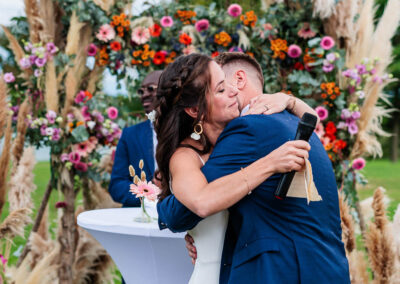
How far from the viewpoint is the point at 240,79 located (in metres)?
2.14

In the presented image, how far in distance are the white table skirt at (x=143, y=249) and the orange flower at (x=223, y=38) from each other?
2249 millimetres

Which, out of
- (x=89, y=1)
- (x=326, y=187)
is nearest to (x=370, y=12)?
(x=89, y=1)

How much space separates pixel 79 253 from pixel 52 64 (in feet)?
5.56

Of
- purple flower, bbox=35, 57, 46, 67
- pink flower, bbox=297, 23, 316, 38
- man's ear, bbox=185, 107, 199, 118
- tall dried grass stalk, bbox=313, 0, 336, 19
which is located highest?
tall dried grass stalk, bbox=313, 0, 336, 19

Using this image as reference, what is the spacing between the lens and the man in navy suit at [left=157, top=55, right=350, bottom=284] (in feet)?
4.84

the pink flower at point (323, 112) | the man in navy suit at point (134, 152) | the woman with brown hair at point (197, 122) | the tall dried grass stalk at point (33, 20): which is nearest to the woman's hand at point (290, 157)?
the woman with brown hair at point (197, 122)

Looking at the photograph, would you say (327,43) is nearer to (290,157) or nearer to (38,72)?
(38,72)

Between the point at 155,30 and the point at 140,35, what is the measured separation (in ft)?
0.49

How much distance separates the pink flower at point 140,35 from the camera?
431 centimetres

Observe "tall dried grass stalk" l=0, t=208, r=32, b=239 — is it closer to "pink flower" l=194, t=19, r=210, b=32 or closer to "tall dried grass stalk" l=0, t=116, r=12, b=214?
"tall dried grass stalk" l=0, t=116, r=12, b=214

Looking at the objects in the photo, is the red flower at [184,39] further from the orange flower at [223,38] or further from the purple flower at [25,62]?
the purple flower at [25,62]

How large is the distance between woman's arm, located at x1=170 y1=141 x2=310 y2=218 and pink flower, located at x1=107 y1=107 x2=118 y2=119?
278cm

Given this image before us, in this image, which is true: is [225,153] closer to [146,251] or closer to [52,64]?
[146,251]

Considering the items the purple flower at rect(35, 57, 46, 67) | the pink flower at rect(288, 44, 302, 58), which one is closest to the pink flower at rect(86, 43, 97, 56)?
the purple flower at rect(35, 57, 46, 67)
